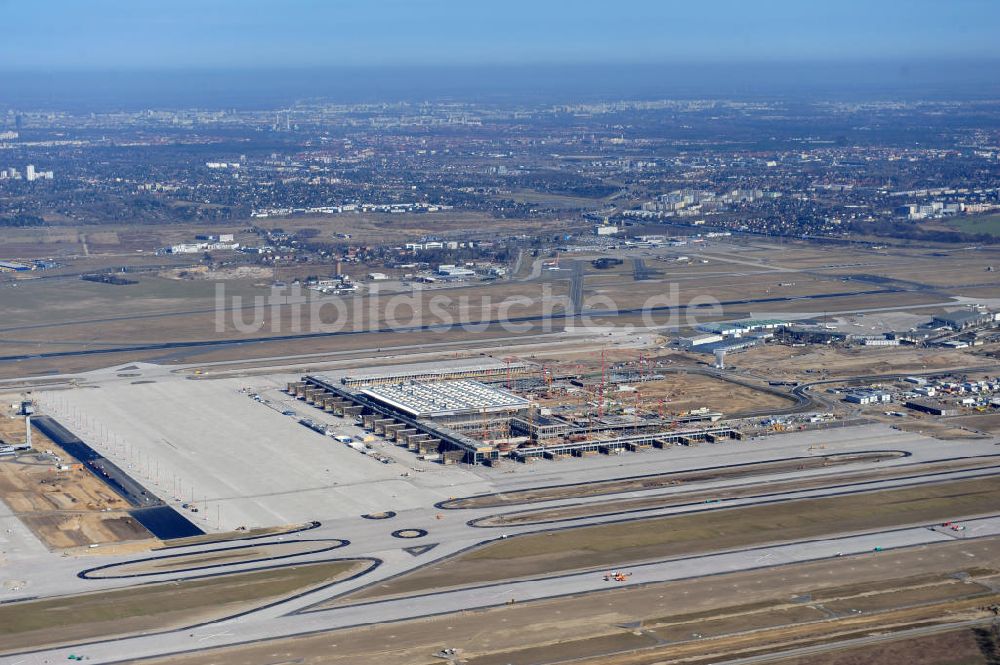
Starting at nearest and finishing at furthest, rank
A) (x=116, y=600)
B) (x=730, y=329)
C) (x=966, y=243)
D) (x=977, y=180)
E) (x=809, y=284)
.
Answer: (x=116, y=600) → (x=730, y=329) → (x=809, y=284) → (x=966, y=243) → (x=977, y=180)

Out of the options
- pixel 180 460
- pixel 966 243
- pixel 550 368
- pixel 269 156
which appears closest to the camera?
pixel 180 460

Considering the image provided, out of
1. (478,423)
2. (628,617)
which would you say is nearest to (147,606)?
(628,617)

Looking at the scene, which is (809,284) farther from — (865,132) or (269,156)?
(865,132)

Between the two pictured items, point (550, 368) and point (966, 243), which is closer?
point (550, 368)

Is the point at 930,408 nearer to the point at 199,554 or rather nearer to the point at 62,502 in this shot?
the point at 199,554

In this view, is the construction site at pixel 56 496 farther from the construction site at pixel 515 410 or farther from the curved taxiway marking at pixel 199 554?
the construction site at pixel 515 410

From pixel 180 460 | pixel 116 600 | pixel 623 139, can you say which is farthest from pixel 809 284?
pixel 623 139
